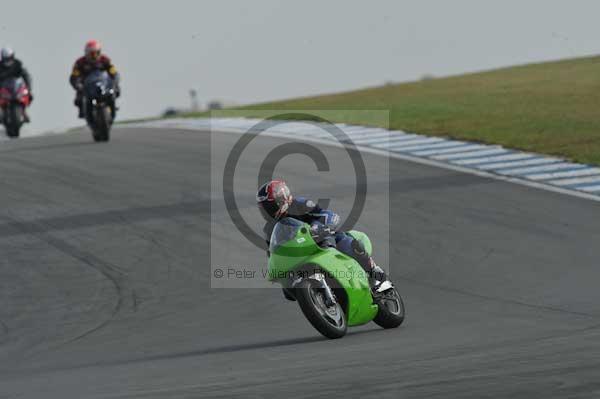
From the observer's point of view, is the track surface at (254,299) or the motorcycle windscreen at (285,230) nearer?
the track surface at (254,299)

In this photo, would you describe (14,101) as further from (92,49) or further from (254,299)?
(254,299)

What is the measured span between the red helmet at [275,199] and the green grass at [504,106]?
1205 centimetres

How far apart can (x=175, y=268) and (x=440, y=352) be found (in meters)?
6.40

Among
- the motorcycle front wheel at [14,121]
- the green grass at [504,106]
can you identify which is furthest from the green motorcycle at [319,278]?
the motorcycle front wheel at [14,121]

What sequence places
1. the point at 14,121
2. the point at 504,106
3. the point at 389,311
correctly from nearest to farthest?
the point at 389,311
the point at 14,121
the point at 504,106

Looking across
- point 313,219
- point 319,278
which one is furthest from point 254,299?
point 319,278

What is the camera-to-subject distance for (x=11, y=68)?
27.2m

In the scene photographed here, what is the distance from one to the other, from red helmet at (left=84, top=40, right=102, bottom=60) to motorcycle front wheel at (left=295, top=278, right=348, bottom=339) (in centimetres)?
1558

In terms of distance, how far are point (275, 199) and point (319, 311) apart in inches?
39.9

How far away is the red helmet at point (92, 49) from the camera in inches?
958

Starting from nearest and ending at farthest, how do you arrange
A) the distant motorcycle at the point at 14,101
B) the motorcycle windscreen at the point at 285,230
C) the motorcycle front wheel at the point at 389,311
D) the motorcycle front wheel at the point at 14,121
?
the motorcycle windscreen at the point at 285,230, the motorcycle front wheel at the point at 389,311, the distant motorcycle at the point at 14,101, the motorcycle front wheel at the point at 14,121

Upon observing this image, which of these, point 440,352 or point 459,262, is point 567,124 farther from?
point 440,352

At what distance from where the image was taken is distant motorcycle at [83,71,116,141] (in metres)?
23.9

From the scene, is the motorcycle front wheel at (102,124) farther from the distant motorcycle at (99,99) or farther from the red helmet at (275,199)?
the red helmet at (275,199)
